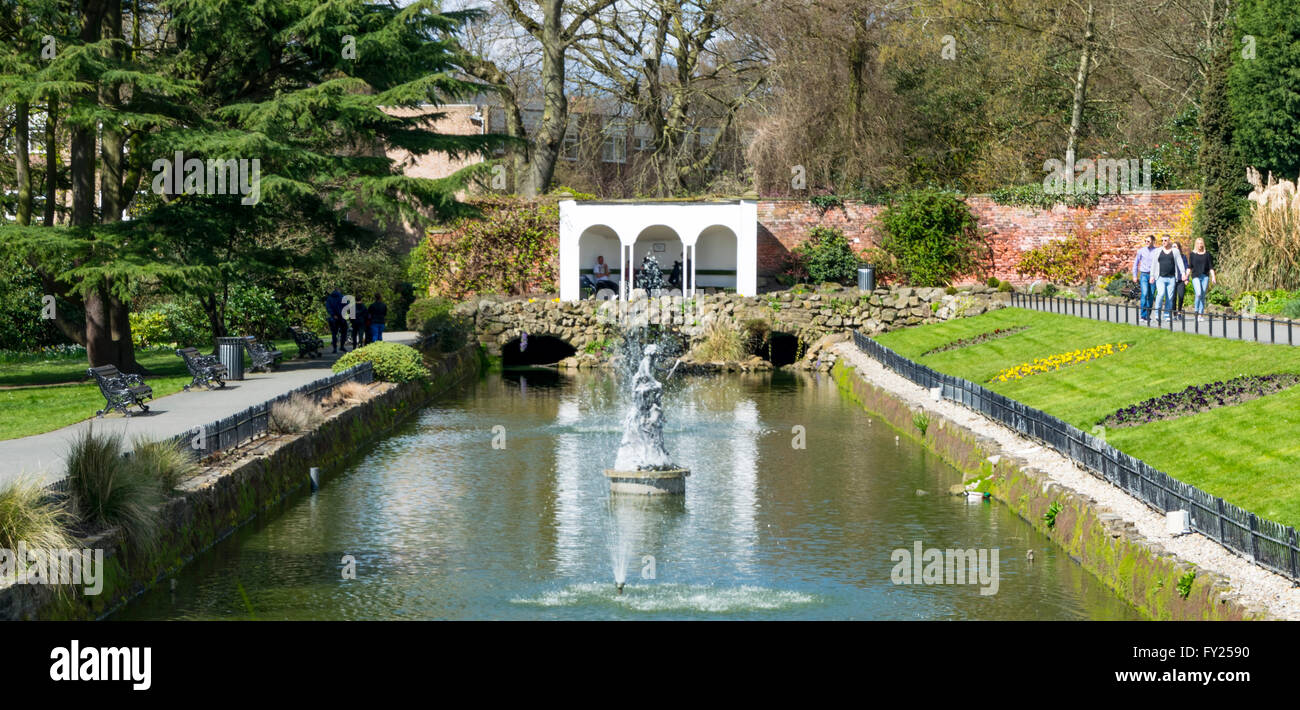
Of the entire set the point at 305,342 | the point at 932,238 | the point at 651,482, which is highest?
the point at 932,238

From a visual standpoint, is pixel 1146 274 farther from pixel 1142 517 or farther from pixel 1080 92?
pixel 1080 92

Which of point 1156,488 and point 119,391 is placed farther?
point 119,391

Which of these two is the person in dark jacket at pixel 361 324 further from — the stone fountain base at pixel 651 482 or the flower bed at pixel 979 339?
the stone fountain base at pixel 651 482

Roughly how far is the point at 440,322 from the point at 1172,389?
24.2 m

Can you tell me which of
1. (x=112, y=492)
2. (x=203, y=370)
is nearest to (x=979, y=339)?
(x=203, y=370)

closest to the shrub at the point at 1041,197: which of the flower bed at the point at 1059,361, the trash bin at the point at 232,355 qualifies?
the flower bed at the point at 1059,361

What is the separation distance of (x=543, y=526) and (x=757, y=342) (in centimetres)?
2736

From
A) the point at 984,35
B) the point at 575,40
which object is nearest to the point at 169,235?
the point at 575,40

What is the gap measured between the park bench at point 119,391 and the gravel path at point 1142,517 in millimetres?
13772

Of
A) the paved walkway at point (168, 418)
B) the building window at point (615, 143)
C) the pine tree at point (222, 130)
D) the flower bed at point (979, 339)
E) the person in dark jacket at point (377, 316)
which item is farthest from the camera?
the building window at point (615, 143)

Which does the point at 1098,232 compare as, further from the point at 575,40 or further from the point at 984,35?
the point at 575,40

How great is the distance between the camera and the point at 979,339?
37.6 meters

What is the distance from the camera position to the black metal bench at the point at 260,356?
103ft

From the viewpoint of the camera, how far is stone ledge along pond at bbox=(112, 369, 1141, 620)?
48.4 ft
